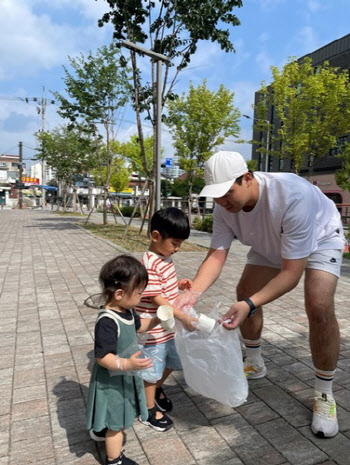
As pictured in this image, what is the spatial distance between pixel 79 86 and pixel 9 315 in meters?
12.5

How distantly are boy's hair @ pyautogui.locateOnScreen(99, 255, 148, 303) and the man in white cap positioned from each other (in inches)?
20.7

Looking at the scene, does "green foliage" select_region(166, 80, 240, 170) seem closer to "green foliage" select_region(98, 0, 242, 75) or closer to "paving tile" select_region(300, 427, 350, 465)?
"green foliage" select_region(98, 0, 242, 75)

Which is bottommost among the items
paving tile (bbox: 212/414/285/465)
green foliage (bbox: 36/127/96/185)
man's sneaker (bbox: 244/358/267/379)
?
paving tile (bbox: 212/414/285/465)

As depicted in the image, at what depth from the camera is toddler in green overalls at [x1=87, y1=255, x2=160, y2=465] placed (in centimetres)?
176

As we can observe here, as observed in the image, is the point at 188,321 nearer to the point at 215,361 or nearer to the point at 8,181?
the point at 215,361

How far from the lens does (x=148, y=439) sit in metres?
2.13

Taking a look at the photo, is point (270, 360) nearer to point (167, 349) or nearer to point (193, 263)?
point (167, 349)

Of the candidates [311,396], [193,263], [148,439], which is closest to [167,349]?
[148,439]

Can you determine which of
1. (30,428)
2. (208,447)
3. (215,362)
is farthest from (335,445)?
(30,428)

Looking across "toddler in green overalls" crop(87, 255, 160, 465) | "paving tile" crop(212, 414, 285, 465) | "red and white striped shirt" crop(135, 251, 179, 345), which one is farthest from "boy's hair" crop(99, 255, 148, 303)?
"paving tile" crop(212, 414, 285, 465)

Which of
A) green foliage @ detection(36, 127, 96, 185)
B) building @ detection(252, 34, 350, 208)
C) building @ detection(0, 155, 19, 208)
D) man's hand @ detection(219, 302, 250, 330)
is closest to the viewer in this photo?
man's hand @ detection(219, 302, 250, 330)

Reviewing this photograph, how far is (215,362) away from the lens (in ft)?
6.55

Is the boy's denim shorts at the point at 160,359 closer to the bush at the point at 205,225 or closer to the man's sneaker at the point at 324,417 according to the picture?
the man's sneaker at the point at 324,417

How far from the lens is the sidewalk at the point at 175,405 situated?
2.01 m
